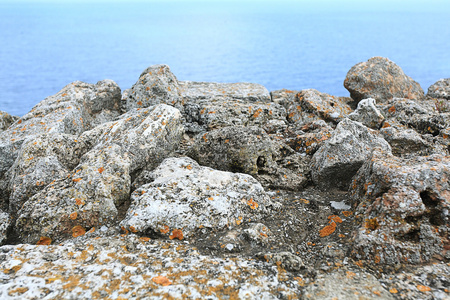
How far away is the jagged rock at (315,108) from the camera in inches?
380

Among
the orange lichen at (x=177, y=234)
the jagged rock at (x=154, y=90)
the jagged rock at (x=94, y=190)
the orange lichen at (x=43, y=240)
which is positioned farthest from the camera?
the jagged rock at (x=154, y=90)

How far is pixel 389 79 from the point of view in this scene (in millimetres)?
11125

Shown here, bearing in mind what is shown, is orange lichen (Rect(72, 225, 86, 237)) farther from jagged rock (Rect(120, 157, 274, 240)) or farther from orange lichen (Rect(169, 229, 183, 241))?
orange lichen (Rect(169, 229, 183, 241))

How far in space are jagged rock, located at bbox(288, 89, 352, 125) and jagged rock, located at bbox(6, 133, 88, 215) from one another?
592 cm

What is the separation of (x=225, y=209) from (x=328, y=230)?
1.61 meters

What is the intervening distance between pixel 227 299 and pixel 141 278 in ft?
3.44

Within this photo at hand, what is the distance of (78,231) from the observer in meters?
5.30

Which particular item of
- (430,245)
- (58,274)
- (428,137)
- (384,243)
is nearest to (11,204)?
(58,274)

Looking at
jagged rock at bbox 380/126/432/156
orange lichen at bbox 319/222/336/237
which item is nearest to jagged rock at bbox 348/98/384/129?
jagged rock at bbox 380/126/432/156

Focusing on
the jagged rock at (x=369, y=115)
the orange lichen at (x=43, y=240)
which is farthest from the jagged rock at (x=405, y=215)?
the orange lichen at (x=43, y=240)

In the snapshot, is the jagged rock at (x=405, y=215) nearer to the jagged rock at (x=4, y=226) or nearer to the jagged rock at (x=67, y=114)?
the jagged rock at (x=4, y=226)

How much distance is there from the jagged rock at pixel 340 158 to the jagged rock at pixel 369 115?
2.16 m

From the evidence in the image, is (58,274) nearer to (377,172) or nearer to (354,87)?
(377,172)

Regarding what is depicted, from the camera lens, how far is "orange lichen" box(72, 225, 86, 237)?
5262 millimetres
